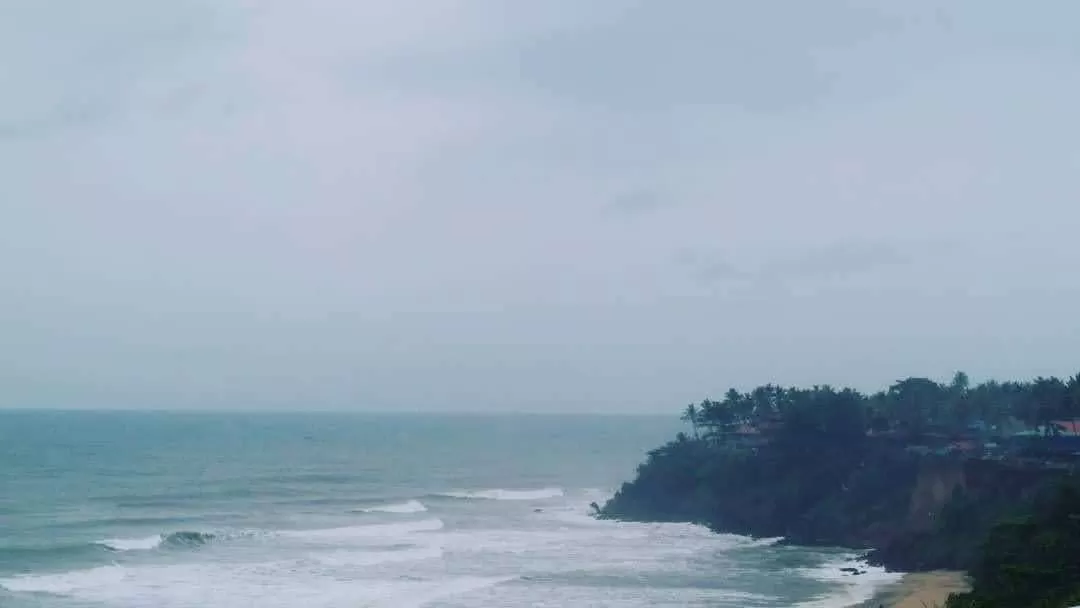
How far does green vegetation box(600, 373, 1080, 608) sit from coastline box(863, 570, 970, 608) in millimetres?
1347

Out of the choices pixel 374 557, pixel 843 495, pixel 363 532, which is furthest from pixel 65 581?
pixel 843 495

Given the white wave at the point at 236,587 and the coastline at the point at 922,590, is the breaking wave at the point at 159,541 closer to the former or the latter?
the white wave at the point at 236,587

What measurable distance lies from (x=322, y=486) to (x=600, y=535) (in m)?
29.8

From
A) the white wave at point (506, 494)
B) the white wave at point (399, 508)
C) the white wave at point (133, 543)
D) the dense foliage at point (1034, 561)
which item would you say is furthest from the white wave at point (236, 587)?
the white wave at point (506, 494)

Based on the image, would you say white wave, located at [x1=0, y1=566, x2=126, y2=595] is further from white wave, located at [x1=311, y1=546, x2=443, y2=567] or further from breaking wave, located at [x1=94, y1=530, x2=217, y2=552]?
white wave, located at [x1=311, y1=546, x2=443, y2=567]

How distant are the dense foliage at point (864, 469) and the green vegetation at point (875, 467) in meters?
0.06

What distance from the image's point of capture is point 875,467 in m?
48.2

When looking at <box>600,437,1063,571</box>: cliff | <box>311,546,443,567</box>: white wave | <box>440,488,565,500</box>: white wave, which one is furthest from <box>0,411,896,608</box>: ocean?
<box>600,437,1063,571</box>: cliff

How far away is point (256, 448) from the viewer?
119750 mm

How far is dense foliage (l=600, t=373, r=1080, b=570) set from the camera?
3966cm

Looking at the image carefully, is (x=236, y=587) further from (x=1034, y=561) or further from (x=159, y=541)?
(x=1034, y=561)

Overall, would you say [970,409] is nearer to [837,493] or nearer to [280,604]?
[837,493]

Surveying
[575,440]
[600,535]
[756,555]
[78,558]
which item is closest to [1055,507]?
[756,555]

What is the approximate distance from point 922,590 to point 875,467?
15024mm
